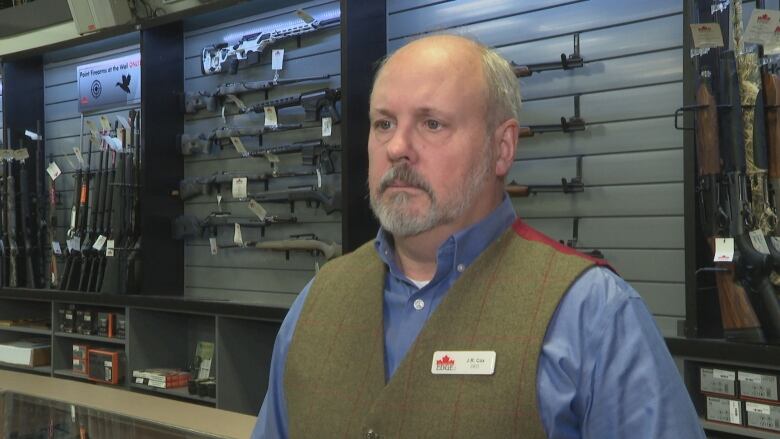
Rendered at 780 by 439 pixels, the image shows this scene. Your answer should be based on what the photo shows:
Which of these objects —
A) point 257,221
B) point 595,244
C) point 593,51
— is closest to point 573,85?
point 593,51

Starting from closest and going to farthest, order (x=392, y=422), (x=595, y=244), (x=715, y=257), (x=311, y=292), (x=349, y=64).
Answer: (x=392, y=422) < (x=311, y=292) < (x=715, y=257) < (x=595, y=244) < (x=349, y=64)

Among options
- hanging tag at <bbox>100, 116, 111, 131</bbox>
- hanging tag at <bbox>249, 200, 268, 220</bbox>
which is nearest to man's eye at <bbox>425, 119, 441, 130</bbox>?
hanging tag at <bbox>249, 200, 268, 220</bbox>

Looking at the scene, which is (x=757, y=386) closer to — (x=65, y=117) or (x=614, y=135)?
(x=614, y=135)

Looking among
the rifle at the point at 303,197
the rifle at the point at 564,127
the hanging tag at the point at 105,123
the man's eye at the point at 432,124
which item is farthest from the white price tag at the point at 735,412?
the hanging tag at the point at 105,123

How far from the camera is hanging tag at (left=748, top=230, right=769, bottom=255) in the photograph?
2455mm

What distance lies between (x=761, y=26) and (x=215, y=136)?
119 inches

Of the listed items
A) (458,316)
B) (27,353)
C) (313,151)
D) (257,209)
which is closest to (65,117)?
(27,353)

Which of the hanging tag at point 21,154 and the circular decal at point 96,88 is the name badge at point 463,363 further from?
the hanging tag at point 21,154

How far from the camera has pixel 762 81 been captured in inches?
99.5

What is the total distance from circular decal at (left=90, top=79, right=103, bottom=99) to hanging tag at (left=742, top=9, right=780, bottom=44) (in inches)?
173

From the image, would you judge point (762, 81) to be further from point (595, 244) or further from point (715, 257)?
point (595, 244)

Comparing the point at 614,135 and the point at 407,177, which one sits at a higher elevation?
Answer: the point at 614,135

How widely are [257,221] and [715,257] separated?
2.57m

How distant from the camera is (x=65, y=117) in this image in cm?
574
